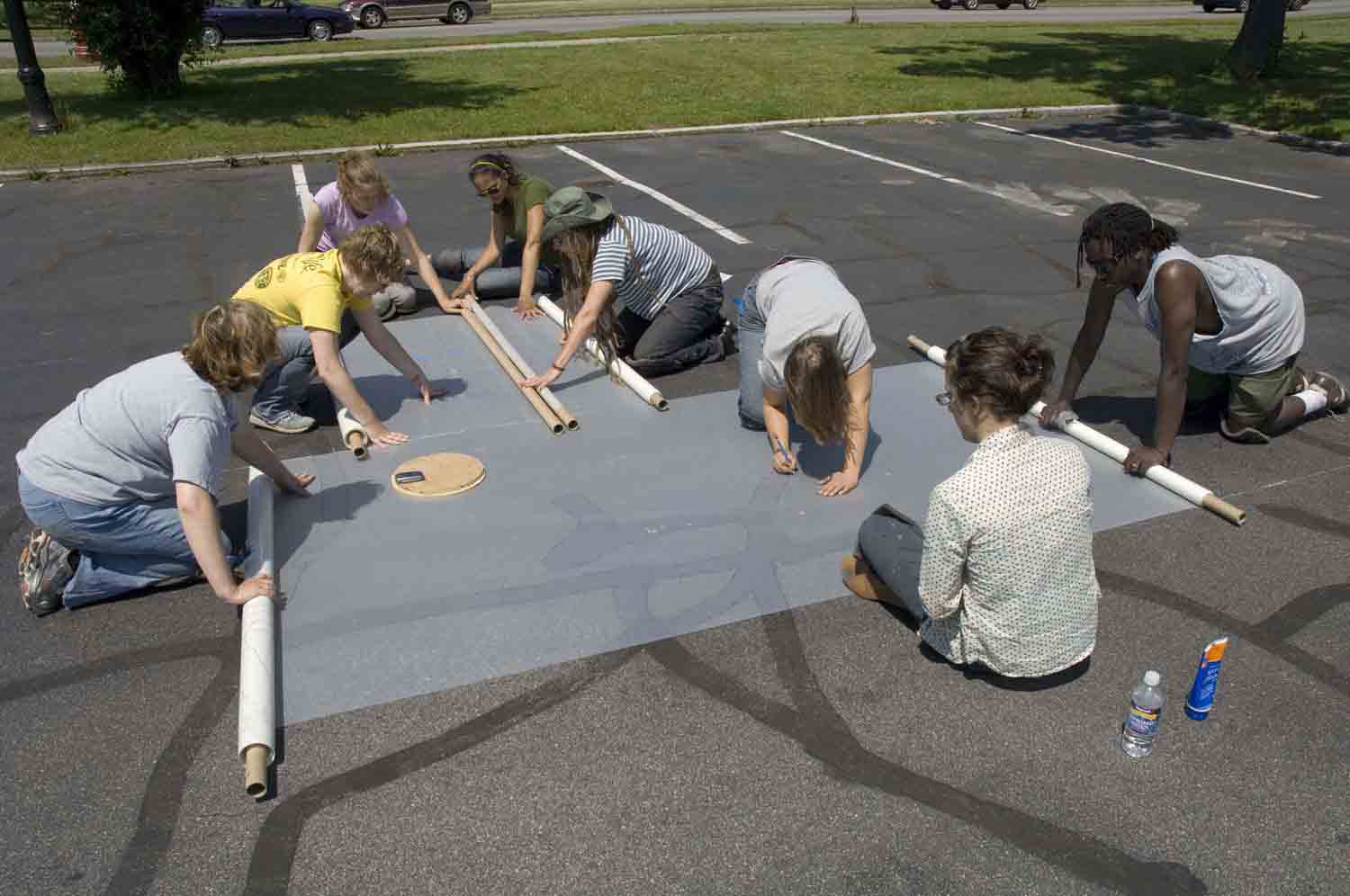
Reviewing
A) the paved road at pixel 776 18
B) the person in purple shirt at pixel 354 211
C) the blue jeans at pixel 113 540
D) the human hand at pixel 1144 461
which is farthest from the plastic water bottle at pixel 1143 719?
the paved road at pixel 776 18

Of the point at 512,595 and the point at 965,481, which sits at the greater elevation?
the point at 965,481

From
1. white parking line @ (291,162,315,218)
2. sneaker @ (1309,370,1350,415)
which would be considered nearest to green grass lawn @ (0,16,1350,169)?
white parking line @ (291,162,315,218)

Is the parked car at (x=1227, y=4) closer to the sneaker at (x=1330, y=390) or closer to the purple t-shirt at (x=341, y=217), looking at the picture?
the sneaker at (x=1330, y=390)

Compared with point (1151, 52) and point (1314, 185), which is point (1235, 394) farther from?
point (1151, 52)

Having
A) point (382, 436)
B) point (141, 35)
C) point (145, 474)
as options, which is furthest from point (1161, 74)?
point (145, 474)

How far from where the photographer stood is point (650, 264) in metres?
6.14

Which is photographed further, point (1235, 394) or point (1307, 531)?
point (1235, 394)

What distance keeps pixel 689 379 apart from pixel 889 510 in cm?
248

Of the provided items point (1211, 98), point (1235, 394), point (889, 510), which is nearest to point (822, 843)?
point (889, 510)

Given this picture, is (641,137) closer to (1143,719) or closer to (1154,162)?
(1154,162)

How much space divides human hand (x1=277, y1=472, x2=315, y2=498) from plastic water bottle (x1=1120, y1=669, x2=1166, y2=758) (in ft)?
11.8

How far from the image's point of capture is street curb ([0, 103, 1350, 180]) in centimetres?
1183

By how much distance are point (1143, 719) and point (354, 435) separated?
3.81m

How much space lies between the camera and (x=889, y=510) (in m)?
3.99
